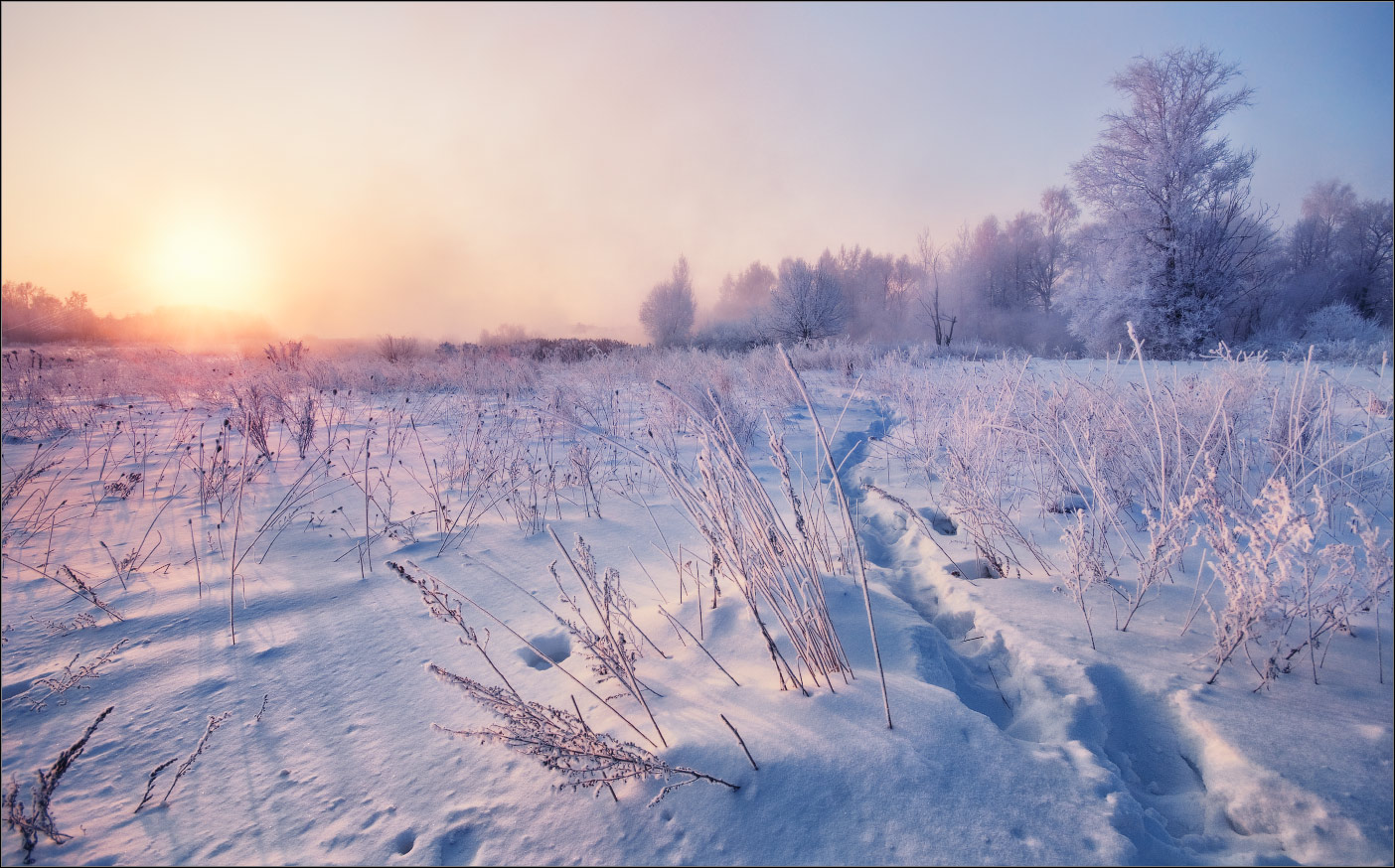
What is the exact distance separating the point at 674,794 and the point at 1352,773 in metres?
1.61

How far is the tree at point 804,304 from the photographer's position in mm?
24609

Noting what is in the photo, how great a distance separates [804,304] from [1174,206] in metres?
13.0

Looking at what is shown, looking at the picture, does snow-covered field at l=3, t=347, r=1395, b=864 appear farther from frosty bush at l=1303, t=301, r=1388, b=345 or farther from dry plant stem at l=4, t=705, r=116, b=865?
frosty bush at l=1303, t=301, r=1388, b=345

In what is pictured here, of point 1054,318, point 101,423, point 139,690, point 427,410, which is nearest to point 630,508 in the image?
point 139,690

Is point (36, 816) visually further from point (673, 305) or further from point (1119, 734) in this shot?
point (673, 305)

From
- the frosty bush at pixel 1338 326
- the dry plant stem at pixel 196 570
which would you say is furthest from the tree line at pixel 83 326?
the frosty bush at pixel 1338 326

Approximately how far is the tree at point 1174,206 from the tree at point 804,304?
420 inches

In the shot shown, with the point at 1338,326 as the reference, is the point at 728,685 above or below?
below

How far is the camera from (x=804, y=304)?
80.8 ft

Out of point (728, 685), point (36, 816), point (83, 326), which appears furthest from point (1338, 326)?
point (83, 326)

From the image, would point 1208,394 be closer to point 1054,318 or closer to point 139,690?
point 139,690

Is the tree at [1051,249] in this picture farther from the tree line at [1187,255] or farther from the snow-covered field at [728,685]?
the snow-covered field at [728,685]

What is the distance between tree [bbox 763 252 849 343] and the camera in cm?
2461

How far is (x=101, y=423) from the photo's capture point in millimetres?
5879
